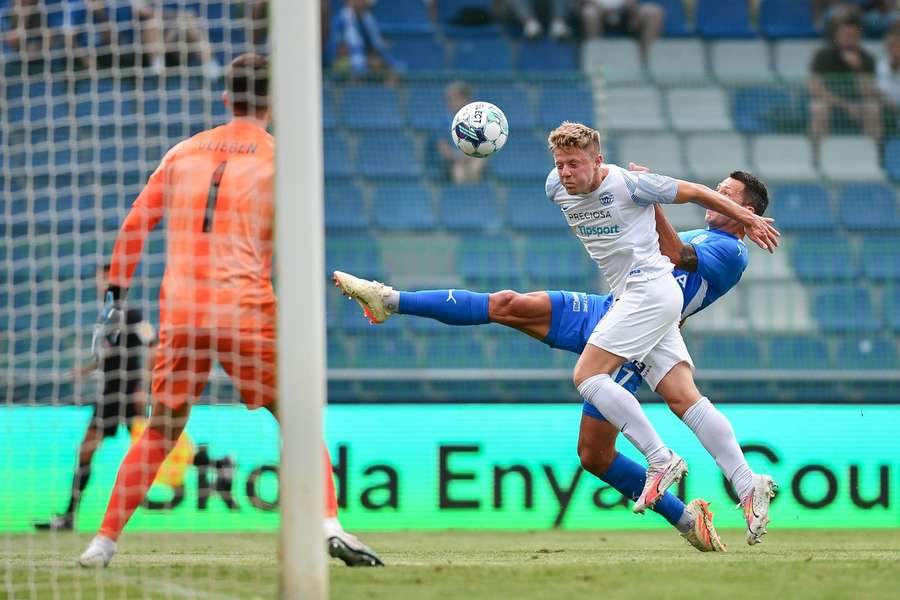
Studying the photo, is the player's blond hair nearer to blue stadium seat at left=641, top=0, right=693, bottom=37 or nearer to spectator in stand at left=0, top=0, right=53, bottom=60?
spectator in stand at left=0, top=0, right=53, bottom=60

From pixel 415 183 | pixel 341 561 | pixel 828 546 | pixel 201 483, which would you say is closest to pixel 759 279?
pixel 415 183

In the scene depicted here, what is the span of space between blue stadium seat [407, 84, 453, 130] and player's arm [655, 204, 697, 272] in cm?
577

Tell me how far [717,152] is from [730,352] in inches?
115

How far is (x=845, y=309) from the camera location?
38.9 ft

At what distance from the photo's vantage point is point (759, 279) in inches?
476

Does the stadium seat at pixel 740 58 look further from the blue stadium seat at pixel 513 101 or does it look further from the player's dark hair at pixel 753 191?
the player's dark hair at pixel 753 191

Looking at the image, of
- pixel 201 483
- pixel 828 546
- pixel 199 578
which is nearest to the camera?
pixel 199 578

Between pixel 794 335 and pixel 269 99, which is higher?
pixel 269 99

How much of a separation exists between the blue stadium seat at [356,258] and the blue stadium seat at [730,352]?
110 inches

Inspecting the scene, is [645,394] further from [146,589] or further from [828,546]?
[146,589]

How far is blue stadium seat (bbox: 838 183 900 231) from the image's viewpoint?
12.4m

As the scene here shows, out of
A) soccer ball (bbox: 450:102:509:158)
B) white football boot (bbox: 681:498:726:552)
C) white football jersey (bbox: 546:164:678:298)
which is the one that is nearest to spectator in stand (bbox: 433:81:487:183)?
soccer ball (bbox: 450:102:509:158)

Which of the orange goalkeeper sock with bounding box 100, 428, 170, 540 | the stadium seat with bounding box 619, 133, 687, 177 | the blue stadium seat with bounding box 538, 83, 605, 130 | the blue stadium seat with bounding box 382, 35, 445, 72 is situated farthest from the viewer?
the blue stadium seat with bounding box 382, 35, 445, 72

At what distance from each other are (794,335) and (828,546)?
360cm
